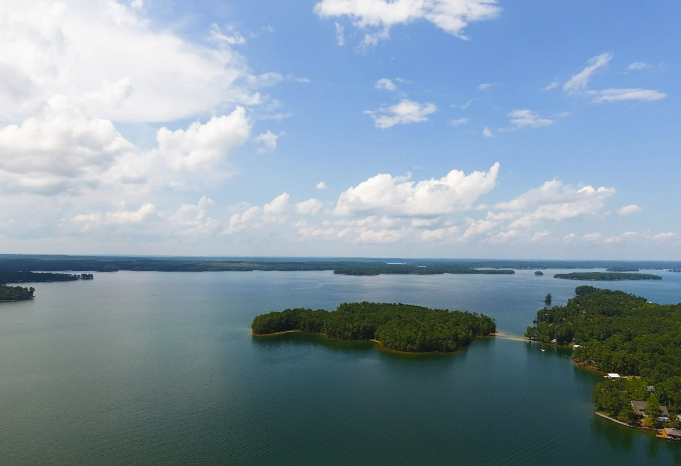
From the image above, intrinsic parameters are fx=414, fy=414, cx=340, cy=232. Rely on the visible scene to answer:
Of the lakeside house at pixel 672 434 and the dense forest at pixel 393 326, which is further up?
the dense forest at pixel 393 326

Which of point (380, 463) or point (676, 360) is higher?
point (676, 360)

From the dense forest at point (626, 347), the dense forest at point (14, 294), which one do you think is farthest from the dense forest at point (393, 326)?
the dense forest at point (14, 294)

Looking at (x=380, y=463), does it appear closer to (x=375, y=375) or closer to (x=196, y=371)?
(x=375, y=375)

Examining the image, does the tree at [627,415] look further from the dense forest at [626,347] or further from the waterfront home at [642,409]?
the waterfront home at [642,409]

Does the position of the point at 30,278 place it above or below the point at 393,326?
above

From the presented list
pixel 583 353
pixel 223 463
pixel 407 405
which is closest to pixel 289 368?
pixel 407 405

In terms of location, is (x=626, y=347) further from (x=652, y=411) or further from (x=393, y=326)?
(x=393, y=326)

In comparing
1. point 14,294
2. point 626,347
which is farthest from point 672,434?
point 14,294
